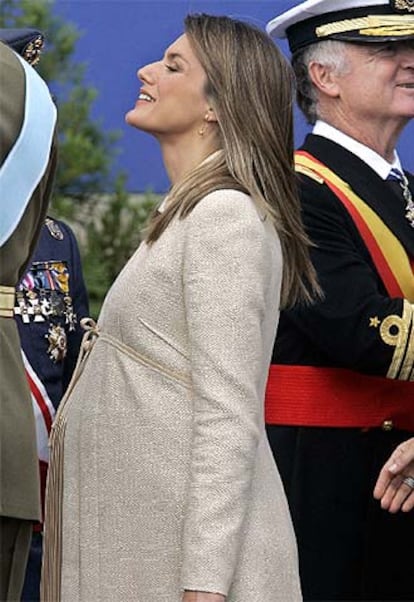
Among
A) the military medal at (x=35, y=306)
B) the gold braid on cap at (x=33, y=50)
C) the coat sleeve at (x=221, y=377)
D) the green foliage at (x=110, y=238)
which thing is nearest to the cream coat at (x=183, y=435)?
the coat sleeve at (x=221, y=377)

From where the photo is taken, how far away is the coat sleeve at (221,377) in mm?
2518

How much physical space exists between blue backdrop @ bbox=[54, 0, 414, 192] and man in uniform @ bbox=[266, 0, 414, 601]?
0.47 metres

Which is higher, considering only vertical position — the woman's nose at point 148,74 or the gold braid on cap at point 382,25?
the gold braid on cap at point 382,25

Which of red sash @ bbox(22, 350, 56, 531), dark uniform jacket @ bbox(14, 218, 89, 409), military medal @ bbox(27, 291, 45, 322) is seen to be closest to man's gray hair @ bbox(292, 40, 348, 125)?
dark uniform jacket @ bbox(14, 218, 89, 409)

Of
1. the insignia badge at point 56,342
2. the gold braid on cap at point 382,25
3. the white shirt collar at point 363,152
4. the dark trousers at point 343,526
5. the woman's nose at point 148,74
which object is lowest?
the dark trousers at point 343,526

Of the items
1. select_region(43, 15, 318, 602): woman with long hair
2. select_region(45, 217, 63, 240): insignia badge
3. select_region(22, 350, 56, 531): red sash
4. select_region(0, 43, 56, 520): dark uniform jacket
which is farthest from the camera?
select_region(45, 217, 63, 240): insignia badge

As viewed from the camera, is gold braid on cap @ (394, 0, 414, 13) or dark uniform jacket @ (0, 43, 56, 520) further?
gold braid on cap @ (394, 0, 414, 13)

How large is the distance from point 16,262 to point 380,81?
1282mm

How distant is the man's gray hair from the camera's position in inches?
142

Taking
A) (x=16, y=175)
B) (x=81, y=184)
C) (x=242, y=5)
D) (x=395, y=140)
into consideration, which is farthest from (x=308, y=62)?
(x=81, y=184)

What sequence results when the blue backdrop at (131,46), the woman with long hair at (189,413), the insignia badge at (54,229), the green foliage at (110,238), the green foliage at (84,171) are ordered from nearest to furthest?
1. the woman with long hair at (189,413)
2. the insignia badge at (54,229)
3. the blue backdrop at (131,46)
4. the green foliage at (84,171)
5. the green foliage at (110,238)

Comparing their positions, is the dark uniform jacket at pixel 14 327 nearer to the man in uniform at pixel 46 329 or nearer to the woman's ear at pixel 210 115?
the woman's ear at pixel 210 115

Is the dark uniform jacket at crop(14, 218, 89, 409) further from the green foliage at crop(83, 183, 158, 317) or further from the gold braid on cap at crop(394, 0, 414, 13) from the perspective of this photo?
the green foliage at crop(83, 183, 158, 317)

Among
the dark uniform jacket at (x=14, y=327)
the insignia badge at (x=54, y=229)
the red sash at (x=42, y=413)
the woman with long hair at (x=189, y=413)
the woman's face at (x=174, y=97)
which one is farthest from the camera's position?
the insignia badge at (x=54, y=229)
